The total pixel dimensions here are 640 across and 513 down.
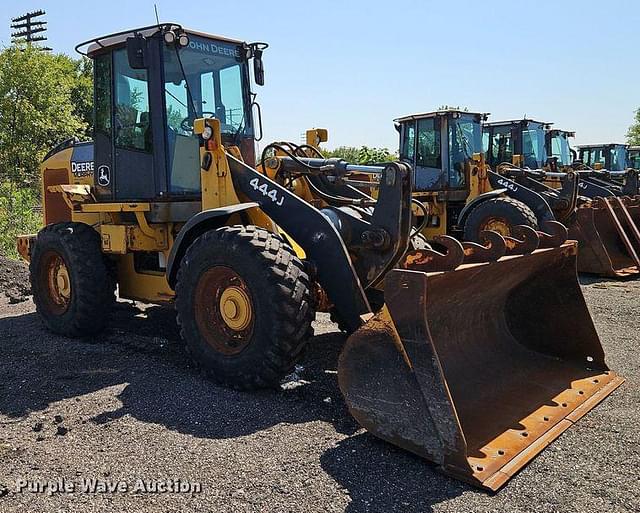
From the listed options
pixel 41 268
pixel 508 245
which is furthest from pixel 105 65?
pixel 508 245

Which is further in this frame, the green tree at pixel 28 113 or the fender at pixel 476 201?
the green tree at pixel 28 113

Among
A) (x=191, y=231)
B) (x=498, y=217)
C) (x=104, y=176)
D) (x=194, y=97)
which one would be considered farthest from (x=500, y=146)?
(x=191, y=231)

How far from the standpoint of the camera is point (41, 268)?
20.5ft

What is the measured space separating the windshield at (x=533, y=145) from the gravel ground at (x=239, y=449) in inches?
354

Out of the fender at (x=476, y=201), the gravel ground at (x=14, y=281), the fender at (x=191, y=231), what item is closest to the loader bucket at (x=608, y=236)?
the fender at (x=476, y=201)

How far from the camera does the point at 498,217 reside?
384 inches

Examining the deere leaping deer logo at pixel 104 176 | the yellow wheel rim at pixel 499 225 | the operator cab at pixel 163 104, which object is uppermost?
the operator cab at pixel 163 104

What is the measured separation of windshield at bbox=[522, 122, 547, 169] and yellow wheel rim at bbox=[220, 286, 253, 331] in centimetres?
1029

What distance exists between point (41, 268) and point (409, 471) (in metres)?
4.47

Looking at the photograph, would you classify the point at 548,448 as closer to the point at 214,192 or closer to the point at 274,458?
the point at 274,458

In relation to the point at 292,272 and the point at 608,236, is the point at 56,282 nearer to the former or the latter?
the point at 292,272

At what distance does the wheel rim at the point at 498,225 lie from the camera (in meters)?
9.70

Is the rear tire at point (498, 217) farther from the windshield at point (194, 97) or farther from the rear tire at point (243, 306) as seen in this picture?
the rear tire at point (243, 306)

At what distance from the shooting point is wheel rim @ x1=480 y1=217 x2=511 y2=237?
31.8 ft
